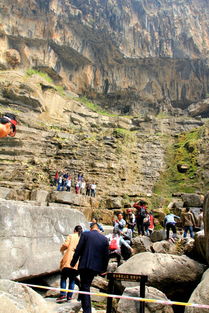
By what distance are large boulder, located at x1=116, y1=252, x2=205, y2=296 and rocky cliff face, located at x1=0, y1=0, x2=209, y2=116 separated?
40.8 meters

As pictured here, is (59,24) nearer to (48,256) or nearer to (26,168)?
(26,168)

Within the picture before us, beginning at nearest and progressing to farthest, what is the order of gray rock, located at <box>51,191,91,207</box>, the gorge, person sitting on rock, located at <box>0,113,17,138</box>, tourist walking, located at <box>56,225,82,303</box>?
person sitting on rock, located at <box>0,113,17,138</box>
tourist walking, located at <box>56,225,82,303</box>
the gorge
gray rock, located at <box>51,191,91,207</box>

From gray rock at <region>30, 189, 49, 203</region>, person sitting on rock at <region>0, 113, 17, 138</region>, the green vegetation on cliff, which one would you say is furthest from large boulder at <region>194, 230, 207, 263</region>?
the green vegetation on cliff

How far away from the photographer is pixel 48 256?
7.32 m

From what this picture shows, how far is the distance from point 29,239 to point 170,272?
3278 millimetres

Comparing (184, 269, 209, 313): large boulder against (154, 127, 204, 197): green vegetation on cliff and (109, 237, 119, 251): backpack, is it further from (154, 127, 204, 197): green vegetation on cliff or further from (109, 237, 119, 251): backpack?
(154, 127, 204, 197): green vegetation on cliff

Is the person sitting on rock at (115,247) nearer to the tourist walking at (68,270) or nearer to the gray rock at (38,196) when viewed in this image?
the tourist walking at (68,270)

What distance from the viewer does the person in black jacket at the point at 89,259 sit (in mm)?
4863

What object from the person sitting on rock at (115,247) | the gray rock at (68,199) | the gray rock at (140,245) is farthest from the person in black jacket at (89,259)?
the gray rock at (68,199)

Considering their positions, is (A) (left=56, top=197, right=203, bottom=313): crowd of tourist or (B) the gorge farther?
(B) the gorge

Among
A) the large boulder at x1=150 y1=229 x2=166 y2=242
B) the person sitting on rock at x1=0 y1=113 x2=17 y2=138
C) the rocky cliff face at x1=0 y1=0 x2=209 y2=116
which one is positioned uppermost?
the rocky cliff face at x1=0 y1=0 x2=209 y2=116

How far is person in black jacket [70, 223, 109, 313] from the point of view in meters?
4.86

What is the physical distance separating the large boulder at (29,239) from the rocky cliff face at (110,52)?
38742 millimetres

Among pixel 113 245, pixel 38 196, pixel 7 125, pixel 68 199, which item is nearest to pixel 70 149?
pixel 68 199
